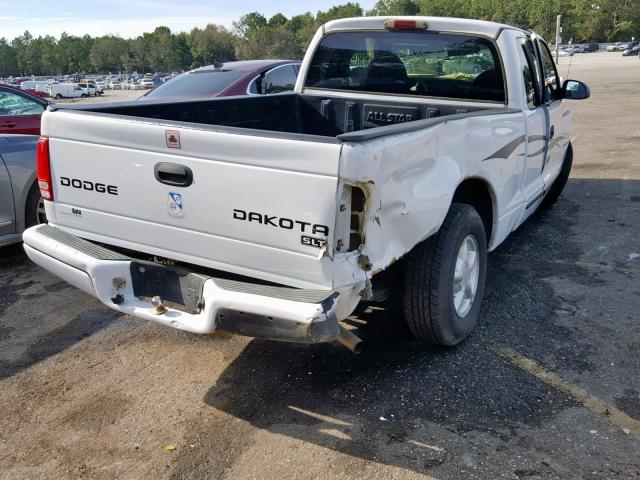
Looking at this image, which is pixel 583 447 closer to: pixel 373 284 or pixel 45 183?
pixel 373 284

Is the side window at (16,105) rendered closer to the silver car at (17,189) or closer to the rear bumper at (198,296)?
the silver car at (17,189)

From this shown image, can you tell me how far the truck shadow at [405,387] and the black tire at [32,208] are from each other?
2.83 metres

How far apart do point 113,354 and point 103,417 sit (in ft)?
2.39

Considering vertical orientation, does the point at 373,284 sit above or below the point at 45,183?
below

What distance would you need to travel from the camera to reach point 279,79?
27.5ft

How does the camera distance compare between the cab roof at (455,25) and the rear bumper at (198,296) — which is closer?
the rear bumper at (198,296)

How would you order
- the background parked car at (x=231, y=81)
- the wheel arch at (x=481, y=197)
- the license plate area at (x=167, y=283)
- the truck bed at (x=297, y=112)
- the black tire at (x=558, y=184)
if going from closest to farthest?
the license plate area at (x=167, y=283) → the wheel arch at (x=481, y=197) → the truck bed at (x=297, y=112) → the black tire at (x=558, y=184) → the background parked car at (x=231, y=81)

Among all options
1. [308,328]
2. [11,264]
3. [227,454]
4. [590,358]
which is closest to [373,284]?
[308,328]

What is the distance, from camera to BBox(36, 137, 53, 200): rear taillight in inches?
137

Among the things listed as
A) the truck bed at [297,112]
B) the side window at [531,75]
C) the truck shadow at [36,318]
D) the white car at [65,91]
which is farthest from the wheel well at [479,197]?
the white car at [65,91]

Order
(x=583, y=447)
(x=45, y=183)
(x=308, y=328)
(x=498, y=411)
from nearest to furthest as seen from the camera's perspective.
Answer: (x=308, y=328), (x=583, y=447), (x=498, y=411), (x=45, y=183)

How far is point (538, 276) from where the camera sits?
197 inches

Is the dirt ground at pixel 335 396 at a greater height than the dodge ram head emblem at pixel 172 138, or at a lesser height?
lesser

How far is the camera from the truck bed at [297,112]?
14.2 feet
